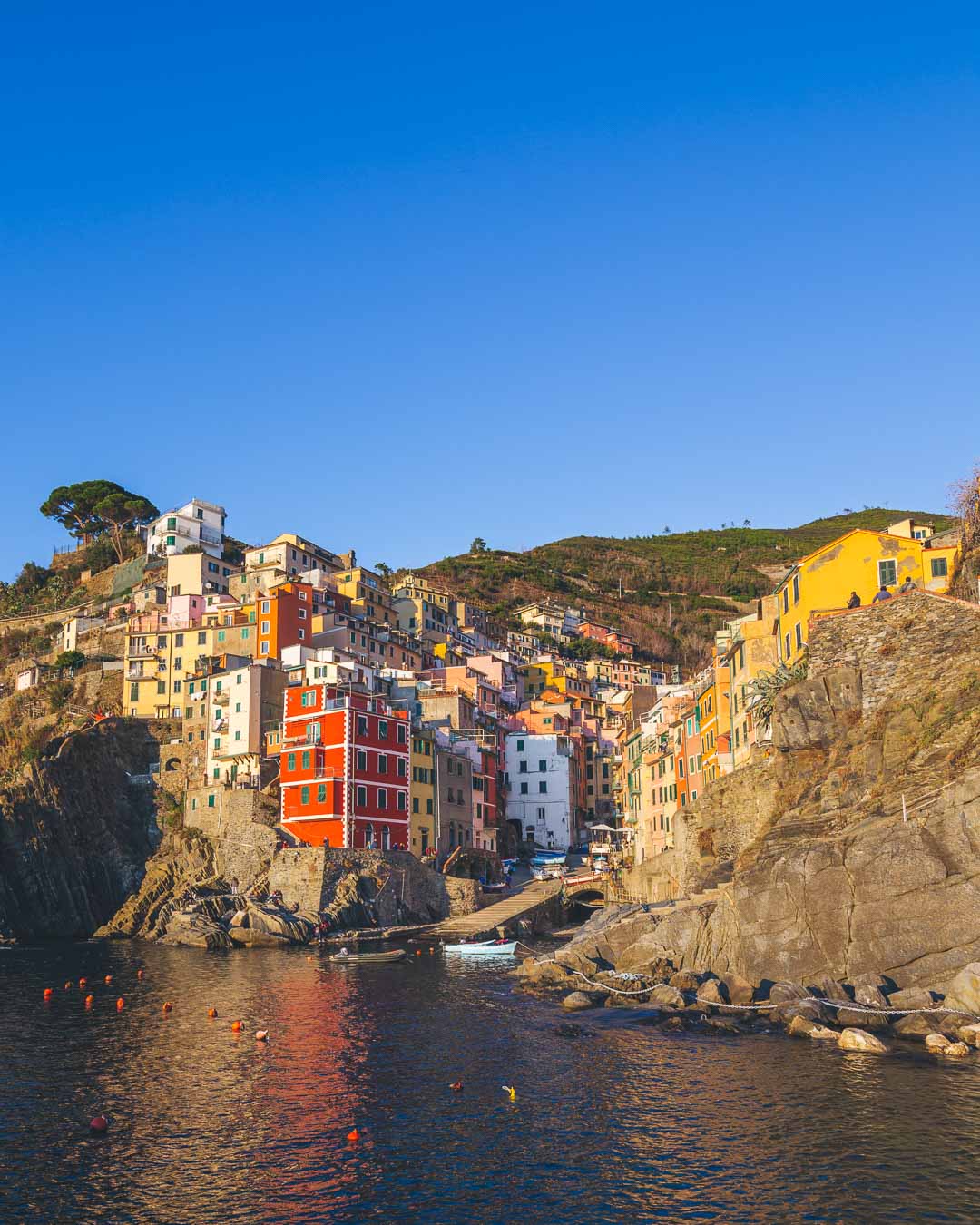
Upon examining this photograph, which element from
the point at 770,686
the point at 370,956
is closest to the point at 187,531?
the point at 370,956

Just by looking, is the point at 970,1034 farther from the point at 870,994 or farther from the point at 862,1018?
the point at 870,994

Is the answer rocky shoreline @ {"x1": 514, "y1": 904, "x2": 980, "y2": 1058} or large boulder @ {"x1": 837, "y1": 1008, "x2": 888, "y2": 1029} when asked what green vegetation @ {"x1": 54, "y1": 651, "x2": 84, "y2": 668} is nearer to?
rocky shoreline @ {"x1": 514, "y1": 904, "x2": 980, "y2": 1058}

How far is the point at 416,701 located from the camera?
108 m

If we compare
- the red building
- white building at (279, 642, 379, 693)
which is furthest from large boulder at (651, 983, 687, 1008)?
white building at (279, 642, 379, 693)

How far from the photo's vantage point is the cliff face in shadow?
92000mm

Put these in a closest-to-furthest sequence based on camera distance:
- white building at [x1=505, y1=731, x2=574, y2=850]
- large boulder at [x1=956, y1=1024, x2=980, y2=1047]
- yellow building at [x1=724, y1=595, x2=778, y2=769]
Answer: large boulder at [x1=956, y1=1024, x2=980, y2=1047]
yellow building at [x1=724, y1=595, x2=778, y2=769]
white building at [x1=505, y1=731, x2=574, y2=850]

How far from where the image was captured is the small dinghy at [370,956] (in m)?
68.9

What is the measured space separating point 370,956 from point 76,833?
41.2m

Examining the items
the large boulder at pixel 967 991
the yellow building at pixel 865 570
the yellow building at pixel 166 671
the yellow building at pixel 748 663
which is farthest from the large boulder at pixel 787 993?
the yellow building at pixel 166 671

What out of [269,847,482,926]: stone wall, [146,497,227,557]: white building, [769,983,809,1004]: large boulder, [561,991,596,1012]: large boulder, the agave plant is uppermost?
[146,497,227,557]: white building

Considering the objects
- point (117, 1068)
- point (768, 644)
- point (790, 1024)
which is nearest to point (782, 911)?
point (790, 1024)

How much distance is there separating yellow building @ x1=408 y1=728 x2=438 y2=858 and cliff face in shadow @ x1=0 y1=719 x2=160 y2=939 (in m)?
27.5

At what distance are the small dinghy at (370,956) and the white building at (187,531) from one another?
280ft

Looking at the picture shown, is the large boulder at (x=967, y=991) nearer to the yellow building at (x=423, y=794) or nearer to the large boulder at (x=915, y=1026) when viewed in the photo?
the large boulder at (x=915, y=1026)
